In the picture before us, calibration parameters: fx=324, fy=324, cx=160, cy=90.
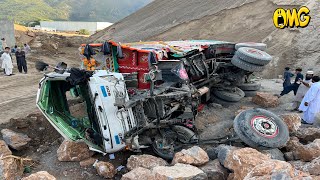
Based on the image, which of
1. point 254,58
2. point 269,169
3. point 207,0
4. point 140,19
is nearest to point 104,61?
point 254,58

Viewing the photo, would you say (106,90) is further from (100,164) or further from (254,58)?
(254,58)

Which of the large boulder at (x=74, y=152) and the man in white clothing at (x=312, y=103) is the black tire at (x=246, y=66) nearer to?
the man in white clothing at (x=312, y=103)

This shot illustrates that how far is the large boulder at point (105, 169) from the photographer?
5395 millimetres

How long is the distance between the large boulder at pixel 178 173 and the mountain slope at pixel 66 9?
7484cm

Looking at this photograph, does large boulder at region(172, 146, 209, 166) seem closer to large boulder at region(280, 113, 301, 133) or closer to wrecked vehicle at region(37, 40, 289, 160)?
wrecked vehicle at region(37, 40, 289, 160)

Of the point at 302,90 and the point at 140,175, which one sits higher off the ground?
the point at 302,90

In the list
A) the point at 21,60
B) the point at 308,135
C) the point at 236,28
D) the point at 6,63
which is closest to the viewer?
the point at 308,135

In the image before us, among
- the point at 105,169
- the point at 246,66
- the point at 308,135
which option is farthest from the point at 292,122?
the point at 105,169

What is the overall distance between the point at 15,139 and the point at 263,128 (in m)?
4.88

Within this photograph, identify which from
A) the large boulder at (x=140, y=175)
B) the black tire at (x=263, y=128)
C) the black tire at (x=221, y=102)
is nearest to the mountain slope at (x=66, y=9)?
the black tire at (x=221, y=102)

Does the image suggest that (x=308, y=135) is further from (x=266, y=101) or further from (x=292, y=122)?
(x=266, y=101)

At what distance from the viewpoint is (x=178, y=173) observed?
14.3 feet

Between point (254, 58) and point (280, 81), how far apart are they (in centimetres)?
482

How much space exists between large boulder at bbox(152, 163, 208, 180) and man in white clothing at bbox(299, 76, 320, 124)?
4072mm
